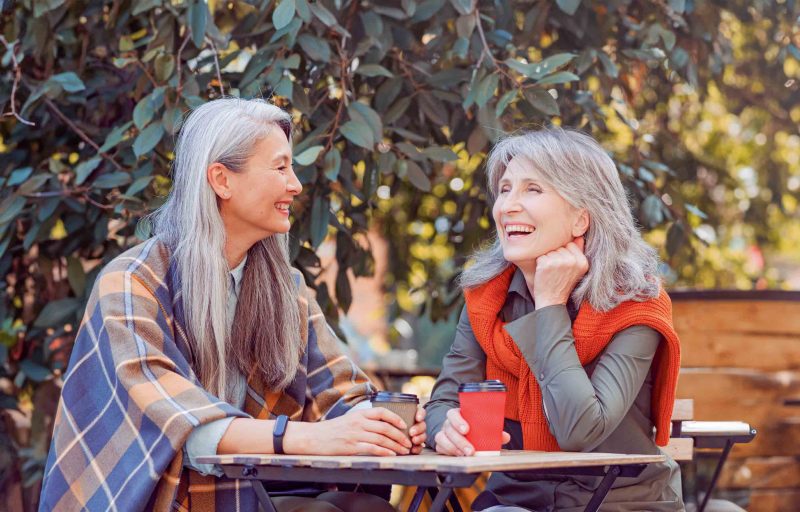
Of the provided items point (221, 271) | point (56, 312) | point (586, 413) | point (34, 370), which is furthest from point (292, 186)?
point (34, 370)

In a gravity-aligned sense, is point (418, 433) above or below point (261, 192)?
below

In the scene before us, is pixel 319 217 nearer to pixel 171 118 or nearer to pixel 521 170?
pixel 171 118

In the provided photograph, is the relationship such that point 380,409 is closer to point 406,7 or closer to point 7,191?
point 406,7

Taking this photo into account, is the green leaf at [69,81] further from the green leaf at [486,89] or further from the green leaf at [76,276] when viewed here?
the green leaf at [486,89]

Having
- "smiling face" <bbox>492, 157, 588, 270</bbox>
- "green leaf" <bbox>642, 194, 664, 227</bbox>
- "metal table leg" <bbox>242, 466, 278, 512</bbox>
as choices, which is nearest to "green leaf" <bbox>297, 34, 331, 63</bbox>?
"smiling face" <bbox>492, 157, 588, 270</bbox>

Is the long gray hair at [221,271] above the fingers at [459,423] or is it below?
above

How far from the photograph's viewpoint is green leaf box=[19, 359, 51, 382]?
3.80m

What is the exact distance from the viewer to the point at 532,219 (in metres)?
2.70

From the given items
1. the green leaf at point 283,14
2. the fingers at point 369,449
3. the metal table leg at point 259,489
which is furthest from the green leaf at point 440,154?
the metal table leg at point 259,489

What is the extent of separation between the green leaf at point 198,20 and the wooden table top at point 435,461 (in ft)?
4.99

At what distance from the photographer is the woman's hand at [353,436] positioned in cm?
221

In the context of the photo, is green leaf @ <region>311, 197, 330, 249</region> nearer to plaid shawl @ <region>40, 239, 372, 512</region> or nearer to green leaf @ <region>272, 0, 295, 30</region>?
green leaf @ <region>272, 0, 295, 30</region>

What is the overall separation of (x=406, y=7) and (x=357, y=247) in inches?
36.7

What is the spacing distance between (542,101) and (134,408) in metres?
1.66
